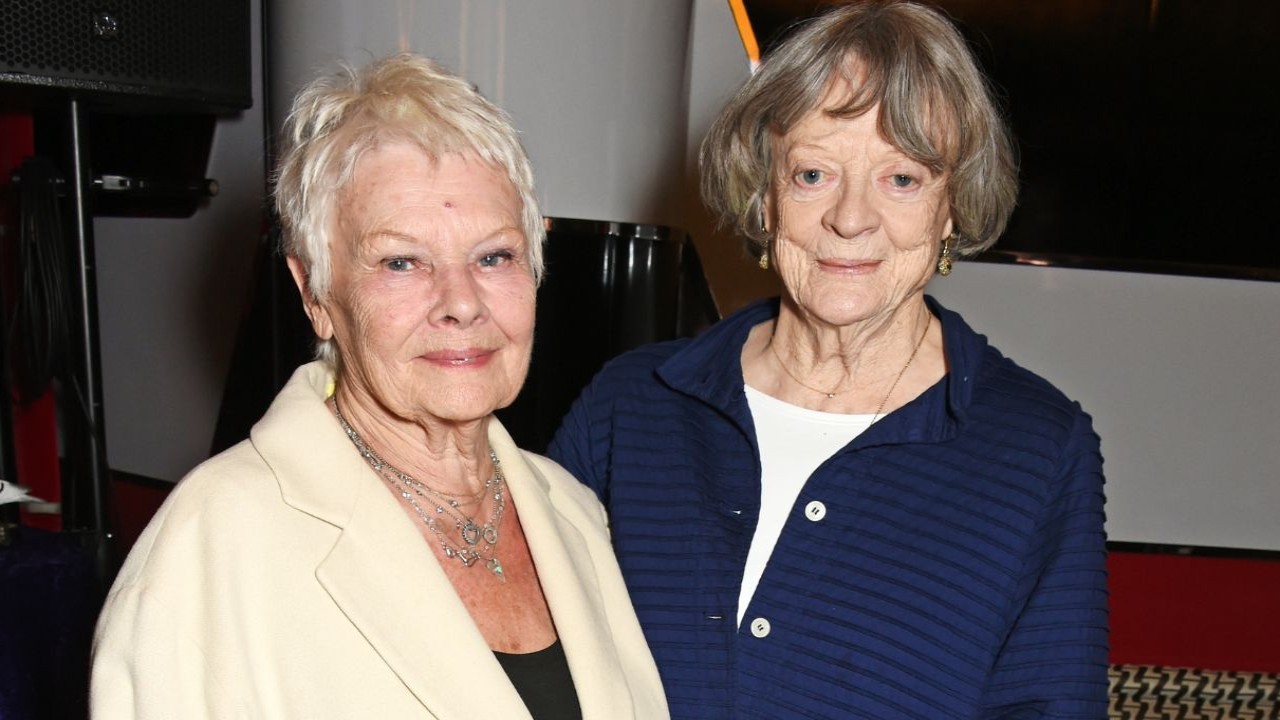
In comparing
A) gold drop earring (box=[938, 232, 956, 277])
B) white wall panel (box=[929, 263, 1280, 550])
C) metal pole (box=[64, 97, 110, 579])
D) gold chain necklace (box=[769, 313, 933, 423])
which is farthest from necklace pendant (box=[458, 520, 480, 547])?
white wall panel (box=[929, 263, 1280, 550])

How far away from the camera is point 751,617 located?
1422 mm

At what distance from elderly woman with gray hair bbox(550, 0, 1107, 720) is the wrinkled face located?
1.35ft

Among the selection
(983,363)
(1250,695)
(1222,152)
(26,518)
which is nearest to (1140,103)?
(1222,152)

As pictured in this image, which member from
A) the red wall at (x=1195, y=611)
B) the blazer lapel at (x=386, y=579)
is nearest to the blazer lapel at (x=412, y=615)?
the blazer lapel at (x=386, y=579)

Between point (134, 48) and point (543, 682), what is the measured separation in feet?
6.63

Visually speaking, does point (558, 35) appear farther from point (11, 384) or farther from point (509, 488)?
point (11, 384)

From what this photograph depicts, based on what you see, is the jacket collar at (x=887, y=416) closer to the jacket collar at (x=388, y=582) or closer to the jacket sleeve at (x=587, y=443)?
the jacket sleeve at (x=587, y=443)

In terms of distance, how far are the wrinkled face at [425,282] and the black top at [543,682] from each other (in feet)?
0.95

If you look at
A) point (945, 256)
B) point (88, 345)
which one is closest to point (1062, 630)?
point (945, 256)

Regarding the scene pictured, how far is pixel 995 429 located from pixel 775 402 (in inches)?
12.7

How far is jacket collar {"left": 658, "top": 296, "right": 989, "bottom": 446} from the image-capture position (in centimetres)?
146

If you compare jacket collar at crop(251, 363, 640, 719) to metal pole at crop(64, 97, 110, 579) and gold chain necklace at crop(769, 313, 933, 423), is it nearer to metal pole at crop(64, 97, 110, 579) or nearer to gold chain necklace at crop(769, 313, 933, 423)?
gold chain necklace at crop(769, 313, 933, 423)

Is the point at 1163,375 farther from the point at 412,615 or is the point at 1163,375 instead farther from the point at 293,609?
the point at 293,609

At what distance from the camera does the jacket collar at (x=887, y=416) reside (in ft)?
4.78
